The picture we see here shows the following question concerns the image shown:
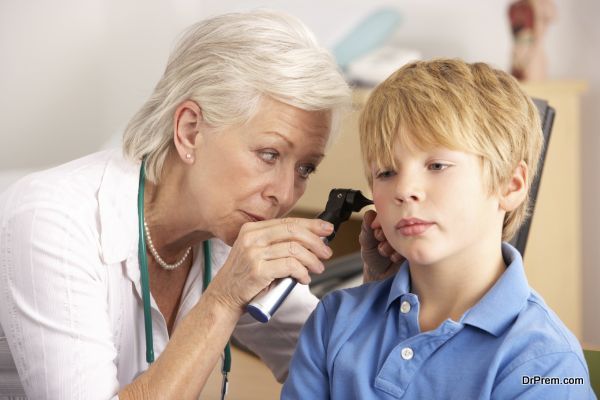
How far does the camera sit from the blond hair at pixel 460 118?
1.07m

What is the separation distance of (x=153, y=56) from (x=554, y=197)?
182 cm

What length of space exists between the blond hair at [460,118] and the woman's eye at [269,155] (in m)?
0.19

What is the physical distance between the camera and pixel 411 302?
1.12 meters

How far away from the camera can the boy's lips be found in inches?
41.4

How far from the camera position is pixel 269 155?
1315 millimetres

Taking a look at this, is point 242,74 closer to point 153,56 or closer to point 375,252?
point 375,252

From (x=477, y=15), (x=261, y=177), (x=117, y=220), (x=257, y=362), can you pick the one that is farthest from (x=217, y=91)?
(x=477, y=15)

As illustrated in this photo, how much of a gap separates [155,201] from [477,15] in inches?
82.2

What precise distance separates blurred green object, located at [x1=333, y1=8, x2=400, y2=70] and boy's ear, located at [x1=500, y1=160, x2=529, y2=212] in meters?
1.85

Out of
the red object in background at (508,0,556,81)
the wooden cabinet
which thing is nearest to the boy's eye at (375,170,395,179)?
the wooden cabinet

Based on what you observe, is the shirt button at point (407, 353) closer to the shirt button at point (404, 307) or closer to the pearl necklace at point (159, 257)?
the shirt button at point (404, 307)

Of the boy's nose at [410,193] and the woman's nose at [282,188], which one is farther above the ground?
the boy's nose at [410,193]

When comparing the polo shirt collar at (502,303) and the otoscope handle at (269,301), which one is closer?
the polo shirt collar at (502,303)

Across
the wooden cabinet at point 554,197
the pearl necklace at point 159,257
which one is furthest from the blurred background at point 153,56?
the pearl necklace at point 159,257
